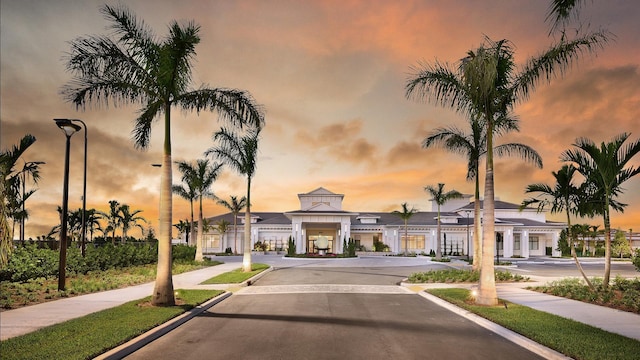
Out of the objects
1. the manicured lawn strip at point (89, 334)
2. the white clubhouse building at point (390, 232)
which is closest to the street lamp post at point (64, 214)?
the manicured lawn strip at point (89, 334)

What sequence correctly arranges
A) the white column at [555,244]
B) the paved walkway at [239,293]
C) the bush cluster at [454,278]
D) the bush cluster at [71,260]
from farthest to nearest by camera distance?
the white column at [555,244] < the bush cluster at [454,278] < the bush cluster at [71,260] < the paved walkway at [239,293]

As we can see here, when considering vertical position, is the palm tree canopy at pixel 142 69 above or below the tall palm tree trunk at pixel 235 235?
above

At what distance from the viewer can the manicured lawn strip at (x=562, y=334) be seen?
7.96 meters

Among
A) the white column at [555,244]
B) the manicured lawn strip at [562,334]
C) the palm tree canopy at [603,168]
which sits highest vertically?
the palm tree canopy at [603,168]

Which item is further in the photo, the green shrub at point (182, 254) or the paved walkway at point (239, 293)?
the green shrub at point (182, 254)

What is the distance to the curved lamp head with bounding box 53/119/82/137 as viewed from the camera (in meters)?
→ 16.1

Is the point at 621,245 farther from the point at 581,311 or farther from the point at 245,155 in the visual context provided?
the point at 245,155

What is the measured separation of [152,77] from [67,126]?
4.76m

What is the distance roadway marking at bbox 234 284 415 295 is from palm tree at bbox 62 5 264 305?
18.4ft

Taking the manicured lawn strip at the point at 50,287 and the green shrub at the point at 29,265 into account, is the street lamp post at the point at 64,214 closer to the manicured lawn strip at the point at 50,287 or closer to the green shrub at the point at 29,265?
the manicured lawn strip at the point at 50,287

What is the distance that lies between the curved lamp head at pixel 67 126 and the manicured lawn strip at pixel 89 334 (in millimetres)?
7502

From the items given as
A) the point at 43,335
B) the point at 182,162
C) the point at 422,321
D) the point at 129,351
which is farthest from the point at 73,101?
the point at 182,162

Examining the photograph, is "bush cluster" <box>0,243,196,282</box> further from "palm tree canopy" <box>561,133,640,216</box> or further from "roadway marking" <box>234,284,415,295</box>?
"palm tree canopy" <box>561,133,640,216</box>

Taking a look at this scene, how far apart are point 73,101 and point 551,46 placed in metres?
15.1
